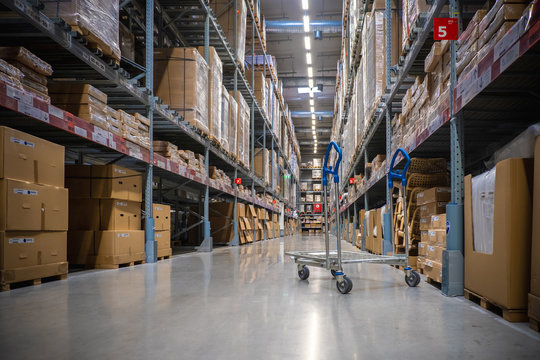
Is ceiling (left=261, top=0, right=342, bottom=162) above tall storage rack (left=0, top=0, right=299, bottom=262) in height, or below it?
above

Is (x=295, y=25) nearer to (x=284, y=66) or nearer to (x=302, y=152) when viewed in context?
(x=284, y=66)

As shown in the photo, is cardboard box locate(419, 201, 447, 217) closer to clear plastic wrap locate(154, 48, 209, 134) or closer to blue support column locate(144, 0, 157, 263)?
blue support column locate(144, 0, 157, 263)

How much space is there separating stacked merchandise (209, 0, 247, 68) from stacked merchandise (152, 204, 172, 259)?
5.11m

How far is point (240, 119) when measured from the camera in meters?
10.9

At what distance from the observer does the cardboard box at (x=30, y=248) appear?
3262mm

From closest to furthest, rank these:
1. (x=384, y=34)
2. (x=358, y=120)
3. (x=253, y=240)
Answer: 1. (x=384, y=34)
2. (x=358, y=120)
3. (x=253, y=240)

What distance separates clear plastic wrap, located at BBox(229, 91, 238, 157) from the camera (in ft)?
32.6

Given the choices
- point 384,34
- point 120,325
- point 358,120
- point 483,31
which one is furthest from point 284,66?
point 120,325

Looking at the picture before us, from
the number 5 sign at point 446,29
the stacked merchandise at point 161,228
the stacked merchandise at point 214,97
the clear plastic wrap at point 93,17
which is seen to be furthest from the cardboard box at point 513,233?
A: the stacked merchandise at point 214,97

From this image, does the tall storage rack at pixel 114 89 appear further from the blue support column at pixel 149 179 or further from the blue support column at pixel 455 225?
the blue support column at pixel 455 225

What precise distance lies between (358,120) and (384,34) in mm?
3072

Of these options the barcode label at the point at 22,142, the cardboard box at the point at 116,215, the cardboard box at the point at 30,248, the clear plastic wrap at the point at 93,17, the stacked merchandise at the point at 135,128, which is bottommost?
the cardboard box at the point at 30,248

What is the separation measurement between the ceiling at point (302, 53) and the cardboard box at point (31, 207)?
13.2 m

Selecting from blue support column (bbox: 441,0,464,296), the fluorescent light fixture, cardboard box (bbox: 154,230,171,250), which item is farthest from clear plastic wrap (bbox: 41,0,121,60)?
the fluorescent light fixture
